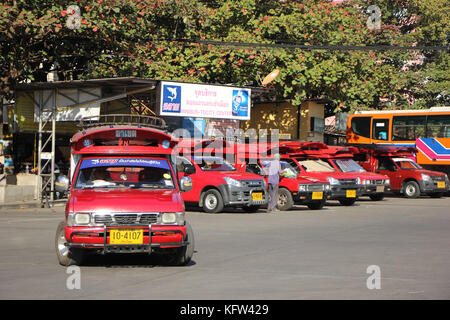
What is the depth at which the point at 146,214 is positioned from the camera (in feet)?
31.7

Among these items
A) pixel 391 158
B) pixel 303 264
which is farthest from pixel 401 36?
pixel 303 264

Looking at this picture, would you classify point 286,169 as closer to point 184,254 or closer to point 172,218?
point 184,254

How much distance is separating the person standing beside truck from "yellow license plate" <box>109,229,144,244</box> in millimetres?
12943

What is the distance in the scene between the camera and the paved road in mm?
8266

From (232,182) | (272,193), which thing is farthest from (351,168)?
(232,182)

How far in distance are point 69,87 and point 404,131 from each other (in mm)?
18780

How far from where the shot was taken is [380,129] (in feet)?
123

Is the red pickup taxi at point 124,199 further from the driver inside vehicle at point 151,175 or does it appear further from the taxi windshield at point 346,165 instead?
the taxi windshield at point 346,165

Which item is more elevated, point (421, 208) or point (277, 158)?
point (277, 158)

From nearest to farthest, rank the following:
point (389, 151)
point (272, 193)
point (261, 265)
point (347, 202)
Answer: point (261, 265), point (272, 193), point (347, 202), point (389, 151)

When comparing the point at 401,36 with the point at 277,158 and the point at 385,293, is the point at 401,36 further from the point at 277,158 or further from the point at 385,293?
the point at 385,293

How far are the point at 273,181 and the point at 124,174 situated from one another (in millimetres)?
11626

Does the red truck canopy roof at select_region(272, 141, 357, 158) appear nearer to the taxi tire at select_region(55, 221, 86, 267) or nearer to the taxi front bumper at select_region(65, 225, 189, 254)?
the taxi tire at select_region(55, 221, 86, 267)

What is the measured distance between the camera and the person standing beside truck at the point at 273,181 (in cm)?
2230
